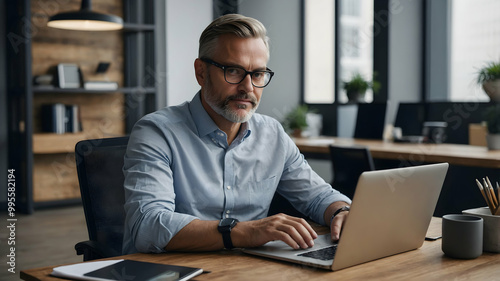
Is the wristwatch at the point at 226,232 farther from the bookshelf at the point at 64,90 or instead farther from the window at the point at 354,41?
the window at the point at 354,41

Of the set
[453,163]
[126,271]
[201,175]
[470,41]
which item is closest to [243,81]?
[201,175]

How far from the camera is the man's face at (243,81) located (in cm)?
156

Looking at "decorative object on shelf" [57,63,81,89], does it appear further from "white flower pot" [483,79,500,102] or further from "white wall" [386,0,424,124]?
"white flower pot" [483,79,500,102]

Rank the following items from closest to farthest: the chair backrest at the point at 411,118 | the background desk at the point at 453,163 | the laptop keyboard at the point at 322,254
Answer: the laptop keyboard at the point at 322,254 → the background desk at the point at 453,163 → the chair backrest at the point at 411,118

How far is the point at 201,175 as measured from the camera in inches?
61.8

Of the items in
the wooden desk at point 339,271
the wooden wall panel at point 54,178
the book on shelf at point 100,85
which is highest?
the book on shelf at point 100,85

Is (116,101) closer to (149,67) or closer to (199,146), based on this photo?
(149,67)

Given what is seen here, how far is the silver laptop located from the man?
0.17 metres

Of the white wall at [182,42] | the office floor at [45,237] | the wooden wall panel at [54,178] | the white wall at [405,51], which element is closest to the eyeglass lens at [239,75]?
the office floor at [45,237]

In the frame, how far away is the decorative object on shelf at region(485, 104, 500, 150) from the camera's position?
3.56m

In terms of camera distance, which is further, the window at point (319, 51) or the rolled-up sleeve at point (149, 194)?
the window at point (319, 51)

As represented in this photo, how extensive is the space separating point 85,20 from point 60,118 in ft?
3.95

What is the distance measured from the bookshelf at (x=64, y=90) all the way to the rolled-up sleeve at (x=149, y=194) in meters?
3.66

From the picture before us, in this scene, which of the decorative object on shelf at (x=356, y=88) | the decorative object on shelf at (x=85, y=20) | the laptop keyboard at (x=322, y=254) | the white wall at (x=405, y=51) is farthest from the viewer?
the white wall at (x=405, y=51)
